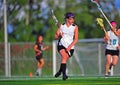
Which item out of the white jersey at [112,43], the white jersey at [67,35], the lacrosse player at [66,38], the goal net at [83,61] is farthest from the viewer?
the goal net at [83,61]

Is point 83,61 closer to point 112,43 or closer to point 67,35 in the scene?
point 112,43

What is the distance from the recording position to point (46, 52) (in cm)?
3375

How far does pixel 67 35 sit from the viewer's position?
1770 centimetres

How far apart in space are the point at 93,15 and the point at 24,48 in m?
29.1

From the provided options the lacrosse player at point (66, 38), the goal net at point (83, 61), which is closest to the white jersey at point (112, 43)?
the lacrosse player at point (66, 38)

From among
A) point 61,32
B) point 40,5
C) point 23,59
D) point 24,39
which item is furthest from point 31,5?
point 61,32

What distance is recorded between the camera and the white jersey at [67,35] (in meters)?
17.6

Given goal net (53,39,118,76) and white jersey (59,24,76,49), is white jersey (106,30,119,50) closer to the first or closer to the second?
white jersey (59,24,76,49)

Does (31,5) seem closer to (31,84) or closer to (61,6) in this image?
(61,6)

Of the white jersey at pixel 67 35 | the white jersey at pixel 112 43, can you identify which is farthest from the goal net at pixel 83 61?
the white jersey at pixel 67 35

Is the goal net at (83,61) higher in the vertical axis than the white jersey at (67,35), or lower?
lower

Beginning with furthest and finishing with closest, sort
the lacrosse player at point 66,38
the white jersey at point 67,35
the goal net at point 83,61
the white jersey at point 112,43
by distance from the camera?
1. the goal net at point 83,61
2. the white jersey at point 112,43
3. the white jersey at point 67,35
4. the lacrosse player at point 66,38

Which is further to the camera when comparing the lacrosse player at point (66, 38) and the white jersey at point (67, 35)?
the white jersey at point (67, 35)

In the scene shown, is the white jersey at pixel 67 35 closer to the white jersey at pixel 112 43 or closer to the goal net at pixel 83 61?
the white jersey at pixel 112 43
